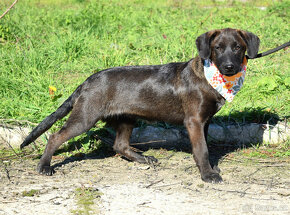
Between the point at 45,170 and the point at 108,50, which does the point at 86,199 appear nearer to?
the point at 45,170

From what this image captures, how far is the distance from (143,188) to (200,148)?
0.86 metres

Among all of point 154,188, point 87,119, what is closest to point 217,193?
point 154,188

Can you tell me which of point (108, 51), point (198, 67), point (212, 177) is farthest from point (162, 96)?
point (108, 51)

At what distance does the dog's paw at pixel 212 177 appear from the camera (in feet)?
14.0

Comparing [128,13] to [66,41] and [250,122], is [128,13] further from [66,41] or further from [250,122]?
[250,122]

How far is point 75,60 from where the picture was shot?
7.24 meters

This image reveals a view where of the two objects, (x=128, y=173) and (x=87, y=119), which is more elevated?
(x=87, y=119)

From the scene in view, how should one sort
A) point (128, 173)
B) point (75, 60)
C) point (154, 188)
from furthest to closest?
1. point (75, 60)
2. point (128, 173)
3. point (154, 188)

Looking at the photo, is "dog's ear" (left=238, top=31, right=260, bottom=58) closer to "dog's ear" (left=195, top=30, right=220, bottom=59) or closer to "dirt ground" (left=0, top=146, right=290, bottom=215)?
"dog's ear" (left=195, top=30, right=220, bottom=59)

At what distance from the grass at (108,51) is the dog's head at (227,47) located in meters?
1.42

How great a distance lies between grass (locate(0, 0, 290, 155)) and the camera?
6055mm

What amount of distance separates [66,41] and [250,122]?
3.53m

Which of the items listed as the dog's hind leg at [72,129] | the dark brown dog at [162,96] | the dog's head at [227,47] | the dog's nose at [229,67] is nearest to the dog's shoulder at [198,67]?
the dark brown dog at [162,96]

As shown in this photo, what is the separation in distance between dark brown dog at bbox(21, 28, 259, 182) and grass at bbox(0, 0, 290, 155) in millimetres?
750
